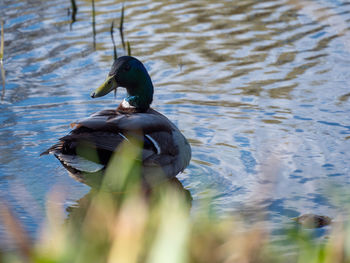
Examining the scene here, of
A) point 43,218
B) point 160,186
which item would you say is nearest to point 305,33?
point 160,186

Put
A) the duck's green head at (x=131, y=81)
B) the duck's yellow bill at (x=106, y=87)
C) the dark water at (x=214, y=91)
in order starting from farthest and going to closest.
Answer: the duck's green head at (x=131, y=81) → the duck's yellow bill at (x=106, y=87) → the dark water at (x=214, y=91)

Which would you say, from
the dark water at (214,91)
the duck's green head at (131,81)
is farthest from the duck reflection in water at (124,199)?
the duck's green head at (131,81)

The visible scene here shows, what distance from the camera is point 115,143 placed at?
4.50m

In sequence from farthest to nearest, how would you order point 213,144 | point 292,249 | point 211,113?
point 211,113 → point 213,144 → point 292,249

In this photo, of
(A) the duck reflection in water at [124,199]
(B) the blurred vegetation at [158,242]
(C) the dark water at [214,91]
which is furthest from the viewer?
(C) the dark water at [214,91]

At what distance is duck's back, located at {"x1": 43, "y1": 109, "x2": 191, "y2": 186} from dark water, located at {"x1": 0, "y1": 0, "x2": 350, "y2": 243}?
345 millimetres

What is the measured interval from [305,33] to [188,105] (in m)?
2.83

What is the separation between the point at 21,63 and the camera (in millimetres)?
8297

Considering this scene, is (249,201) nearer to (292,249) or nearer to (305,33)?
(292,249)

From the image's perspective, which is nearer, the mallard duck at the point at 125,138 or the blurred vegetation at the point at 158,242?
the blurred vegetation at the point at 158,242

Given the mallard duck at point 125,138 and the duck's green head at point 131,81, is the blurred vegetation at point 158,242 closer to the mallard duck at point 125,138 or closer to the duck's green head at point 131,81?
the mallard duck at point 125,138

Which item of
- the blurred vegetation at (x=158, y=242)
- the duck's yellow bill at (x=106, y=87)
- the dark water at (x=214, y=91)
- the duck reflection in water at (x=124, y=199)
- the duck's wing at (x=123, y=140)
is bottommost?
the duck reflection in water at (x=124, y=199)

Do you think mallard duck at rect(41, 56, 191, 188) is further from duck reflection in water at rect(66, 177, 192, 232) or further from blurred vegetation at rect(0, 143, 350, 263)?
blurred vegetation at rect(0, 143, 350, 263)

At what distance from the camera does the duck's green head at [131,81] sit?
5578 mm
